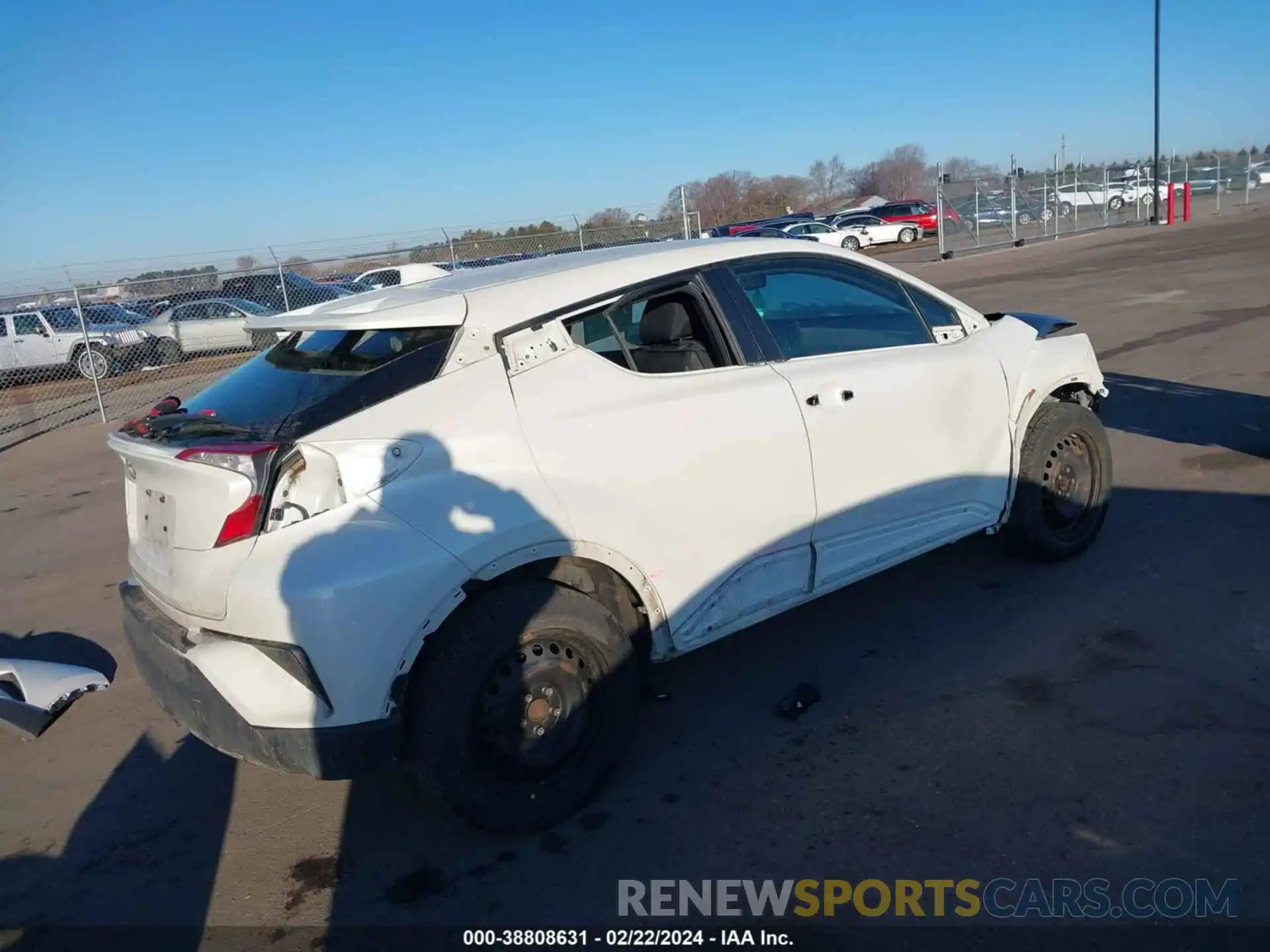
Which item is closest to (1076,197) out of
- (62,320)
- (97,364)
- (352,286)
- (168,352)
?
(352,286)

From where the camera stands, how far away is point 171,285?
17.2 metres

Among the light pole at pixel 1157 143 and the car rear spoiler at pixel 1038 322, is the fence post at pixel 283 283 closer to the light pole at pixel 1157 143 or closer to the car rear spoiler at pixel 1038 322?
the car rear spoiler at pixel 1038 322

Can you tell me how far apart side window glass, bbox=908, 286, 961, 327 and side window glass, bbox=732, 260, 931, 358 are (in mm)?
61

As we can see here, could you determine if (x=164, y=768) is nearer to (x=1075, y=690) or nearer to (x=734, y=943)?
(x=734, y=943)

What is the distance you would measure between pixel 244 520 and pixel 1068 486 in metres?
3.99

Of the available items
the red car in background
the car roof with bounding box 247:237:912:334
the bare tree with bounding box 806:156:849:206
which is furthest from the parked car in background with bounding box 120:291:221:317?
the bare tree with bounding box 806:156:849:206

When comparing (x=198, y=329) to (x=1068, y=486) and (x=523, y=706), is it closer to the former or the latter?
(x=1068, y=486)

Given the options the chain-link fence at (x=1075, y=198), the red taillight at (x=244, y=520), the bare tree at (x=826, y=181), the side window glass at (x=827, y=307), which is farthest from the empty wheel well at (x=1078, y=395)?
the bare tree at (x=826, y=181)

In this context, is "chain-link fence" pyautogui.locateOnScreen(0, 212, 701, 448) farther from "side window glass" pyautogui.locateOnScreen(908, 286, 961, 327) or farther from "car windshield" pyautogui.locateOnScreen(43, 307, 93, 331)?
"side window glass" pyautogui.locateOnScreen(908, 286, 961, 327)

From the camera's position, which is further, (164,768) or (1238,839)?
(164,768)

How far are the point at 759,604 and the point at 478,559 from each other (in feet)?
4.13

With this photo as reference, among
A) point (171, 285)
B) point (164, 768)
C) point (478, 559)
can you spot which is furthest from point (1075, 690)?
point (171, 285)

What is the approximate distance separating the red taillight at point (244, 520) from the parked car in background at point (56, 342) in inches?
707

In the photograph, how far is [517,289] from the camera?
3.54 meters
